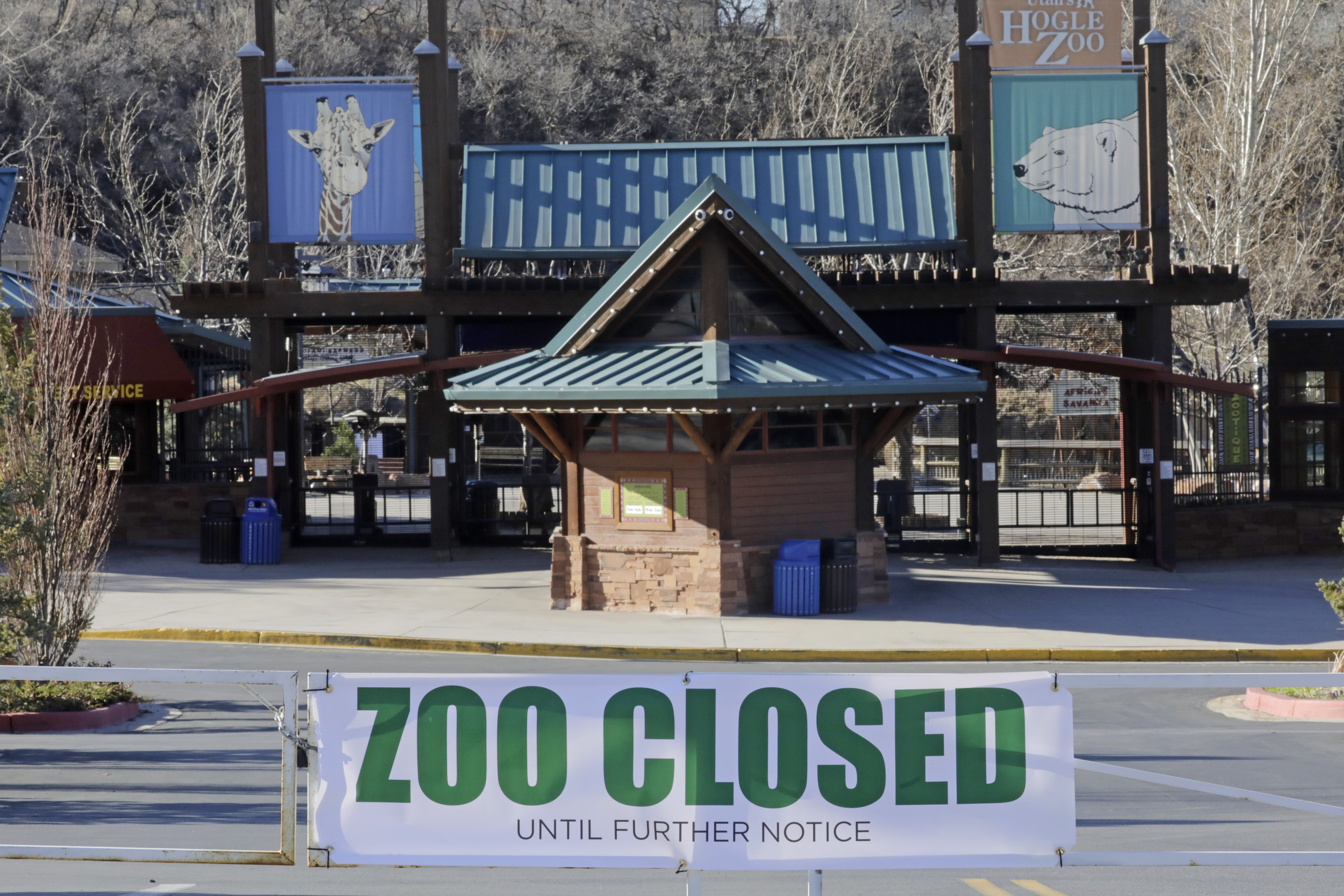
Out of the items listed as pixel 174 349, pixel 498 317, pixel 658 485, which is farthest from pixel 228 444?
pixel 658 485

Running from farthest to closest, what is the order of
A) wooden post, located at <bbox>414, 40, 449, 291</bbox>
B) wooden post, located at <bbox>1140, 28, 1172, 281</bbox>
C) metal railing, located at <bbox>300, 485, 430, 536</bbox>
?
1. metal railing, located at <bbox>300, 485, 430, 536</bbox>
2. wooden post, located at <bbox>414, 40, 449, 291</bbox>
3. wooden post, located at <bbox>1140, 28, 1172, 281</bbox>

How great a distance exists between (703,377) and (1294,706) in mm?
7447

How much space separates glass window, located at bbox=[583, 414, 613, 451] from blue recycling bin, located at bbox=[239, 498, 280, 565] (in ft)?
22.3

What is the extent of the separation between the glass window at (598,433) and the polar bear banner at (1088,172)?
9079 mm

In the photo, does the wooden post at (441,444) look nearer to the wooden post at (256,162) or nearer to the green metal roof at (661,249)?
the wooden post at (256,162)

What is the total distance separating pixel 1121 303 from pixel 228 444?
57.6ft

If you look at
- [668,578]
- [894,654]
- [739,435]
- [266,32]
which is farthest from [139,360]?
[894,654]

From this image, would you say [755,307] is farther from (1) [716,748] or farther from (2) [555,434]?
(1) [716,748]

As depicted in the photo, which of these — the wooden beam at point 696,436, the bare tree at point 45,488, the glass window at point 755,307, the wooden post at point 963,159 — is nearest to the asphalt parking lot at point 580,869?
the bare tree at point 45,488

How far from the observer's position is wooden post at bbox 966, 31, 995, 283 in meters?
21.5

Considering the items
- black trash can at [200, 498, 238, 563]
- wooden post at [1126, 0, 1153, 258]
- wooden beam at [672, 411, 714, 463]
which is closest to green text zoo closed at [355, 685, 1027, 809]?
wooden beam at [672, 411, 714, 463]

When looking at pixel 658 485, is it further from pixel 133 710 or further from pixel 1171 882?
pixel 1171 882

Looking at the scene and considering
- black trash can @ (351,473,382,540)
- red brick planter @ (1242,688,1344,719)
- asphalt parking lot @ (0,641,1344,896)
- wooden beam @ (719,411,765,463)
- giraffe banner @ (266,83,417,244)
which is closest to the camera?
asphalt parking lot @ (0,641,1344,896)

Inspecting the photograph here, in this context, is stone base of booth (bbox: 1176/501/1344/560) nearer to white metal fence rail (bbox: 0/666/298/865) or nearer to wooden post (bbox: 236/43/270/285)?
wooden post (bbox: 236/43/270/285)
